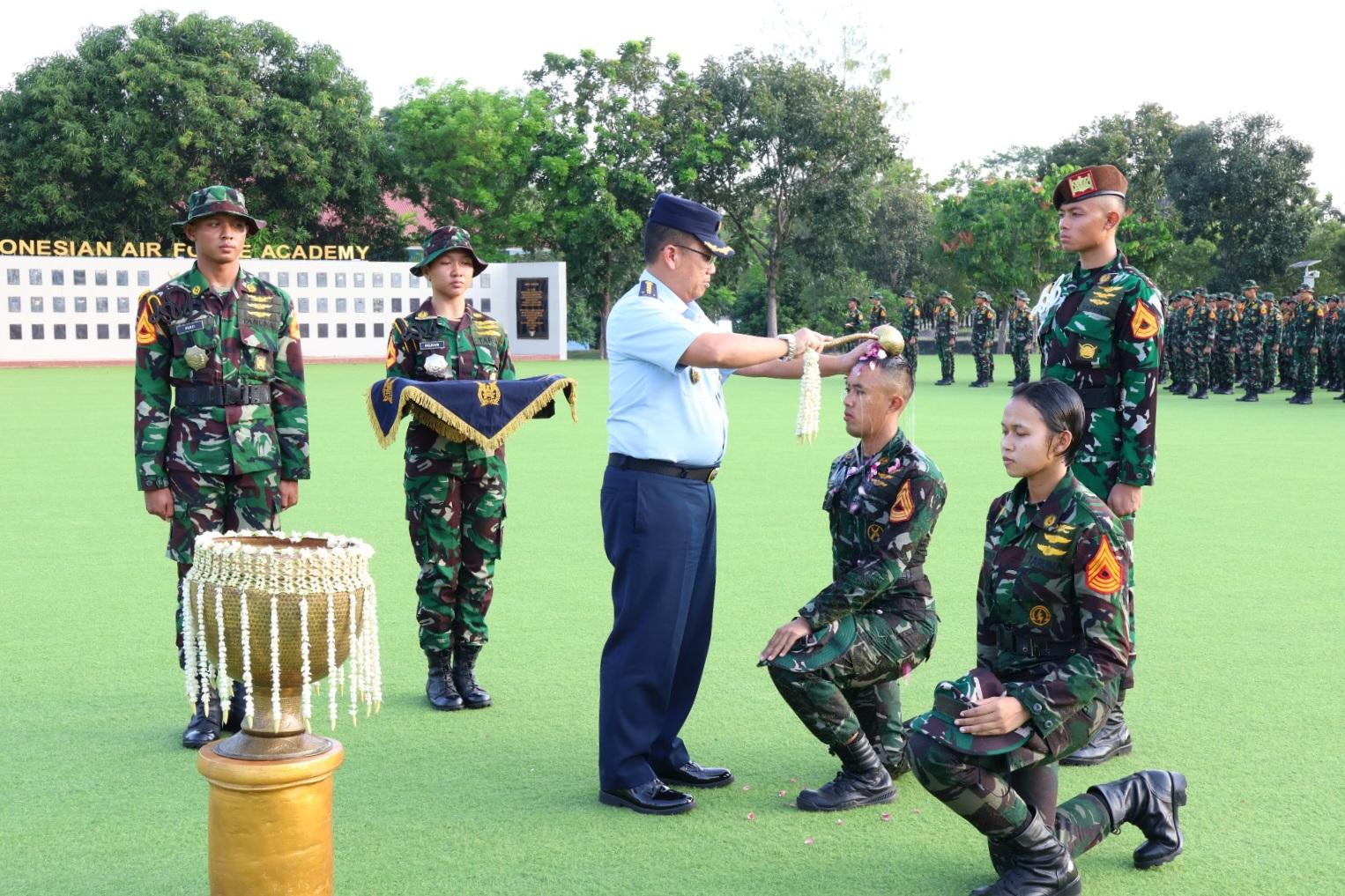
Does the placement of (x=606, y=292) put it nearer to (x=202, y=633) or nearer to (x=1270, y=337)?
(x=1270, y=337)

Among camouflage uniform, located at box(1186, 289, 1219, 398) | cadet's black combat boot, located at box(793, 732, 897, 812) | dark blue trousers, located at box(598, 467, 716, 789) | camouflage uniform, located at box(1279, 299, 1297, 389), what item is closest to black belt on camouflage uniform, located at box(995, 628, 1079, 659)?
cadet's black combat boot, located at box(793, 732, 897, 812)

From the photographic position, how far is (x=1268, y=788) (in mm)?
3982

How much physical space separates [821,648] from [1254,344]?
69.7 feet

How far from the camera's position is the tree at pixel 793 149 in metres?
39.1

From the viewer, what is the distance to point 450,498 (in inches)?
199

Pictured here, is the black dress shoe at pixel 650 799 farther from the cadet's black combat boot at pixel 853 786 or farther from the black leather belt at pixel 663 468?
the black leather belt at pixel 663 468

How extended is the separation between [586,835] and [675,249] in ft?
5.57

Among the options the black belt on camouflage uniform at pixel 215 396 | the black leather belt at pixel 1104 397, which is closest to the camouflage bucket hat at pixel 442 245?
the black belt on camouflage uniform at pixel 215 396

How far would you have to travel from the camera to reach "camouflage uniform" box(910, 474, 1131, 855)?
10.3 feet

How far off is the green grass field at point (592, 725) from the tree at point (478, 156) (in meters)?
31.0

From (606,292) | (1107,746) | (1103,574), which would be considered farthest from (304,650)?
(606,292)

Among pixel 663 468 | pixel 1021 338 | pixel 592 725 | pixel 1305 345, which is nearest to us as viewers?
pixel 663 468

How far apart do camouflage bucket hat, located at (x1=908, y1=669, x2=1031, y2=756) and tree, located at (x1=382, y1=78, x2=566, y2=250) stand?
36.6 m

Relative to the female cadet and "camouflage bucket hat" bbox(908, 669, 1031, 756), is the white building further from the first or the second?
"camouflage bucket hat" bbox(908, 669, 1031, 756)
